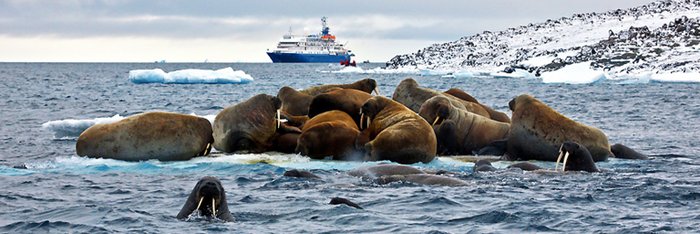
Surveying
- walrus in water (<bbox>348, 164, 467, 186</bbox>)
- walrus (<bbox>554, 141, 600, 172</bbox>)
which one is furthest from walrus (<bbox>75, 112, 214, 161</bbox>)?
walrus (<bbox>554, 141, 600, 172</bbox>)

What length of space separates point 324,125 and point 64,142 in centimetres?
760

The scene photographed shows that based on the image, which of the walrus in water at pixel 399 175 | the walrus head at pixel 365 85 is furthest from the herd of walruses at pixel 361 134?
the walrus head at pixel 365 85

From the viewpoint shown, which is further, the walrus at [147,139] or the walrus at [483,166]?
the walrus at [147,139]

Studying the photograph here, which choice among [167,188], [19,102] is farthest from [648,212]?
[19,102]

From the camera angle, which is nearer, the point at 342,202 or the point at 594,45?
the point at 342,202

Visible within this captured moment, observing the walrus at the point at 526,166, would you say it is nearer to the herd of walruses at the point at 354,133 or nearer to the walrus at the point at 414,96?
the herd of walruses at the point at 354,133

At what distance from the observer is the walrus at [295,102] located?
1958cm

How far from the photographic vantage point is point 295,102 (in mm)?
19734

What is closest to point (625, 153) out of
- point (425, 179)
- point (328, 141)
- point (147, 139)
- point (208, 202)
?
point (328, 141)

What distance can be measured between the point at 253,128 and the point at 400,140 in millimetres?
2744

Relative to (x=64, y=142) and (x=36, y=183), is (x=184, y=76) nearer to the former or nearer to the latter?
(x=64, y=142)

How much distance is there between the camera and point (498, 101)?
44062 mm

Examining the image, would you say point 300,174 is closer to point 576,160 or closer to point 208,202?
point 208,202

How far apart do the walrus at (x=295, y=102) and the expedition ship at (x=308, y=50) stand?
15540 centimetres
